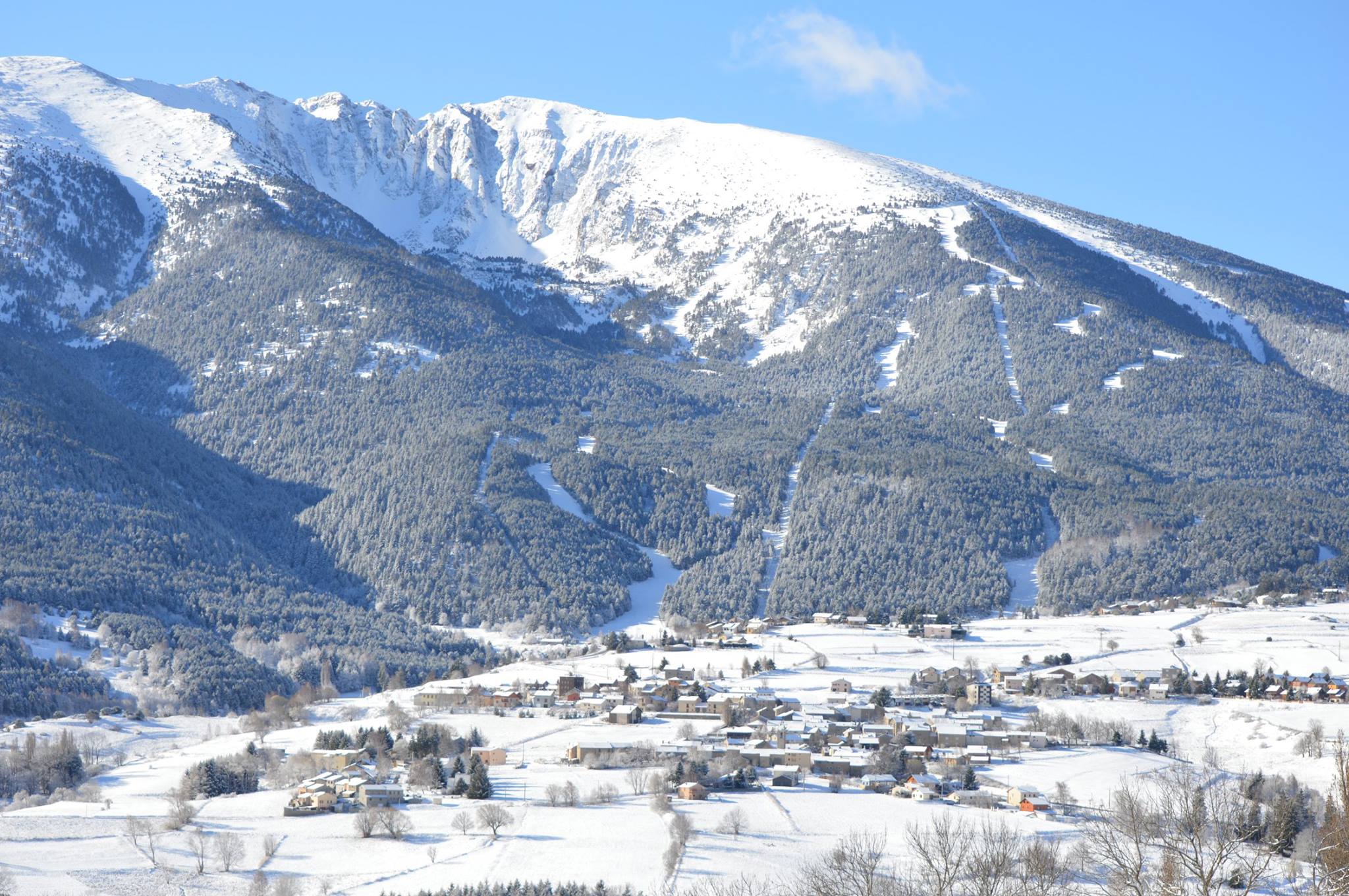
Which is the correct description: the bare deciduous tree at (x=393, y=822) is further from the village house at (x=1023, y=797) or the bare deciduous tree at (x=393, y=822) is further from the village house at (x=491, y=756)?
the village house at (x=1023, y=797)

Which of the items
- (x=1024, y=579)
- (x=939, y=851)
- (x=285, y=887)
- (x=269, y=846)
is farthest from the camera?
(x=1024, y=579)

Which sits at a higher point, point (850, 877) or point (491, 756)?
point (850, 877)

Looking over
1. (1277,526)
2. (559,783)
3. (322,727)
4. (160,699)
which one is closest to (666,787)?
(559,783)

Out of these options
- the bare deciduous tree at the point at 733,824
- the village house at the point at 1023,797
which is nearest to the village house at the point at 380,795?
the bare deciduous tree at the point at 733,824

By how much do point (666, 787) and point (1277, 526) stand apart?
120812 mm

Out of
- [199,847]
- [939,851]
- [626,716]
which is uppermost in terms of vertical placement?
[939,851]

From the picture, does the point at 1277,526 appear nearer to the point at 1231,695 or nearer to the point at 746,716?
the point at 1231,695

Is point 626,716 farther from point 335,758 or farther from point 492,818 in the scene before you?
point 492,818

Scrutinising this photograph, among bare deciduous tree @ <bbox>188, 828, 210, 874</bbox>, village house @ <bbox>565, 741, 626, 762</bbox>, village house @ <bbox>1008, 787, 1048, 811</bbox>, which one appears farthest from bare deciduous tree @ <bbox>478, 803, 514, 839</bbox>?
village house @ <bbox>1008, 787, 1048, 811</bbox>

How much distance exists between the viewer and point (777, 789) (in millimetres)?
102562

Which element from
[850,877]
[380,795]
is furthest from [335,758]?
[850,877]

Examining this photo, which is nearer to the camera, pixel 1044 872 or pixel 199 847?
pixel 1044 872

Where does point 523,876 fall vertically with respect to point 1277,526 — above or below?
below

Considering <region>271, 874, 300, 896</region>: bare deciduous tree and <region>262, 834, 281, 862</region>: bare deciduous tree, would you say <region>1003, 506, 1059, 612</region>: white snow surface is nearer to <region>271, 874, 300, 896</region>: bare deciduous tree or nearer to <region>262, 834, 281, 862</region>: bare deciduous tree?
<region>262, 834, 281, 862</region>: bare deciduous tree
